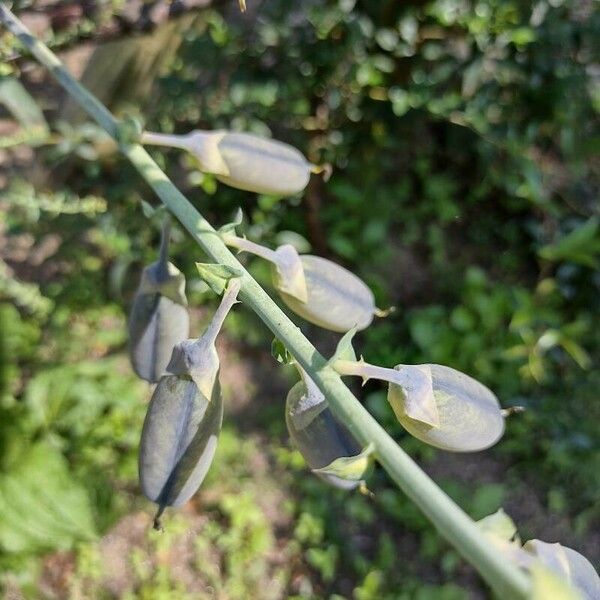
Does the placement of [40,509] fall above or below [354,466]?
below

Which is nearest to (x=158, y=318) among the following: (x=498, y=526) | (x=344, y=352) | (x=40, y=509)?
(x=344, y=352)

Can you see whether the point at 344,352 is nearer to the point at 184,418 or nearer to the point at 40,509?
the point at 184,418

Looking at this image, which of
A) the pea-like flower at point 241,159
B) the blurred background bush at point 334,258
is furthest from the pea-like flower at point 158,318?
the blurred background bush at point 334,258

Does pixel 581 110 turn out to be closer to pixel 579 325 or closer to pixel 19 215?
pixel 579 325

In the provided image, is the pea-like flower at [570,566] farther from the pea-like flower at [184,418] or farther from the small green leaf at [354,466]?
the pea-like flower at [184,418]

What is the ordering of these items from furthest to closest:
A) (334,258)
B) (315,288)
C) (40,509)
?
(334,258) < (40,509) < (315,288)

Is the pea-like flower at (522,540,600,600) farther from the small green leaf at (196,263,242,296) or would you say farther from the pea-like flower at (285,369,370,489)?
the small green leaf at (196,263,242,296)

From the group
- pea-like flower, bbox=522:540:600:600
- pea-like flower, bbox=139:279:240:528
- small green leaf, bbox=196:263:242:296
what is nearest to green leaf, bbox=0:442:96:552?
pea-like flower, bbox=139:279:240:528
